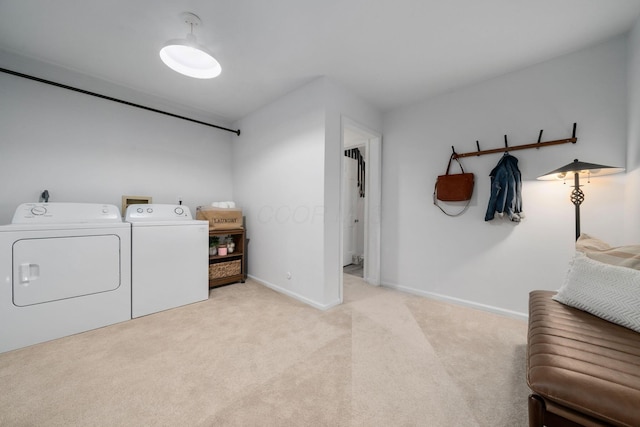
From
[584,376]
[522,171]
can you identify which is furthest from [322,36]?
[584,376]

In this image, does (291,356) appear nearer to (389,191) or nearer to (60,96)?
(389,191)

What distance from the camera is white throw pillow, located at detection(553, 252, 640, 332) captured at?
3.64 ft

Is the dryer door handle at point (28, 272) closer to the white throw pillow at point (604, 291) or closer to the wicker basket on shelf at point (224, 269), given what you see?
the wicker basket on shelf at point (224, 269)

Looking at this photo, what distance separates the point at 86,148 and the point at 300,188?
→ 2410mm

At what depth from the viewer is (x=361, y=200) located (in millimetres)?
4582

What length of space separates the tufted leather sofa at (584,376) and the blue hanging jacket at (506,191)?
1.29 metres

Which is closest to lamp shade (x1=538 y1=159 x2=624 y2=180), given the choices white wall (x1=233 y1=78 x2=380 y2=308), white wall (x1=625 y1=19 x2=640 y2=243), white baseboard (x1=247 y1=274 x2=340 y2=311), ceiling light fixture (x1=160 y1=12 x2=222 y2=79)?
white wall (x1=625 y1=19 x2=640 y2=243)

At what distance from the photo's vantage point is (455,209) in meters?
2.62

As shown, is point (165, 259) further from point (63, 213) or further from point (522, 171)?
point (522, 171)

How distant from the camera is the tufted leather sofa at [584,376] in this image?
73 cm

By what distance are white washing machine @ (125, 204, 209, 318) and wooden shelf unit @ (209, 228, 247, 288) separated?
0.35 metres

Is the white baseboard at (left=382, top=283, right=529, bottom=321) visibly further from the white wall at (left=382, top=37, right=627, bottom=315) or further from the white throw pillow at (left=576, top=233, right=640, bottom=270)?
the white throw pillow at (left=576, top=233, right=640, bottom=270)

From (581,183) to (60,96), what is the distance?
510cm

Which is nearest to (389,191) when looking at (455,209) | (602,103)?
(455,209)
